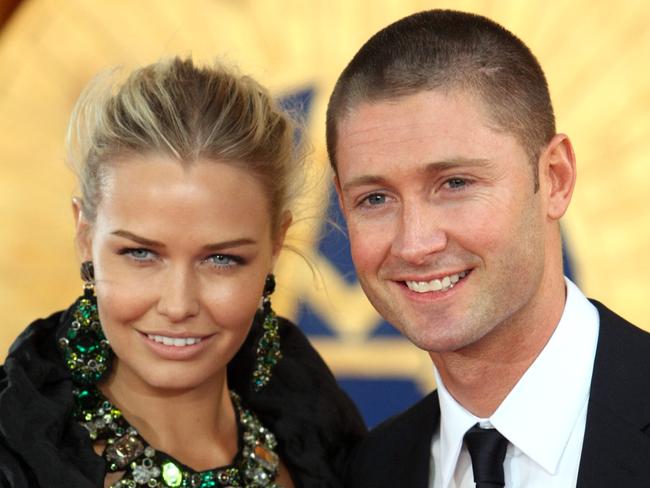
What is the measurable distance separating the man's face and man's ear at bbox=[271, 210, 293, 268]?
10.9 inches

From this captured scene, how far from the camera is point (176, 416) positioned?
79.4 inches

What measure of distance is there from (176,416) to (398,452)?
1.32 ft

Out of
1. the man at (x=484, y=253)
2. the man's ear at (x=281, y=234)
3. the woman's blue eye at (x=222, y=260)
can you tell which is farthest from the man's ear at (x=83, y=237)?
the man at (x=484, y=253)

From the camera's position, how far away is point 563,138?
1847 millimetres

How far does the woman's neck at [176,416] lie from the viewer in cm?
198

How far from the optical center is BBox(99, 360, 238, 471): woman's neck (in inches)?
78.1

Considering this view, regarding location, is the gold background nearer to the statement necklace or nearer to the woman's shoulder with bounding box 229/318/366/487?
the woman's shoulder with bounding box 229/318/366/487

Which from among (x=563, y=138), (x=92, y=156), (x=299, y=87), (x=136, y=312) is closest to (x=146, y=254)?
(x=136, y=312)

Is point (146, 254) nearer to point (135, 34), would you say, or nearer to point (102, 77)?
point (102, 77)

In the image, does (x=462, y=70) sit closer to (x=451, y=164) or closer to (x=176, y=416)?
(x=451, y=164)

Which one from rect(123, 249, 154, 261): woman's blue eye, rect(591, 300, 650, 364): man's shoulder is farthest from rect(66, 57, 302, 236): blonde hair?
rect(591, 300, 650, 364): man's shoulder

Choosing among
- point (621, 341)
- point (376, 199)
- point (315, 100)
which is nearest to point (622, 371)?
point (621, 341)

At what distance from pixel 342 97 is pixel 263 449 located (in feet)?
2.19

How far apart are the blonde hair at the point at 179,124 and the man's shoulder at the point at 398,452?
0.44 metres
